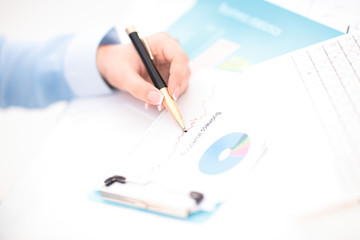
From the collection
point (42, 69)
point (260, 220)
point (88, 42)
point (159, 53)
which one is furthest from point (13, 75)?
point (260, 220)

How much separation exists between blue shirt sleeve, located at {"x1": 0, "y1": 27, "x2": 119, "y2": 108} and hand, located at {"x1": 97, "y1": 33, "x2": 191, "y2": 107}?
1.0 inches

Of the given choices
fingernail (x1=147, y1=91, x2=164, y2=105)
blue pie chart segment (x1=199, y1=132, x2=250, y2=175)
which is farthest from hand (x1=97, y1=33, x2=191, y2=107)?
blue pie chart segment (x1=199, y1=132, x2=250, y2=175)

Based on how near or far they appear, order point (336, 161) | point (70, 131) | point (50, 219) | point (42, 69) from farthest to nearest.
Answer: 1. point (42, 69)
2. point (70, 131)
3. point (50, 219)
4. point (336, 161)

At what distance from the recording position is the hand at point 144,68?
542 mm

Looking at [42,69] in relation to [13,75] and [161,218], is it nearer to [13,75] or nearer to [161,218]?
[13,75]

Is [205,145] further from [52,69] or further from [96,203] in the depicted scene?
[52,69]

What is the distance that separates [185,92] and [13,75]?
0.43m

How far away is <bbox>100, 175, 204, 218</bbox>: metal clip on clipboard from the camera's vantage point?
401 millimetres

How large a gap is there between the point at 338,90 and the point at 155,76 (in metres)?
0.28

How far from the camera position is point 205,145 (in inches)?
18.5

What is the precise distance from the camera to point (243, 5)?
688 millimetres

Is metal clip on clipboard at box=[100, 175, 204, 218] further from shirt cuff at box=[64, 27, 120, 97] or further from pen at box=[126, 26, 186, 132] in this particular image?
shirt cuff at box=[64, 27, 120, 97]

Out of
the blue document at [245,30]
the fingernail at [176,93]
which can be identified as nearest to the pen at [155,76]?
the fingernail at [176,93]

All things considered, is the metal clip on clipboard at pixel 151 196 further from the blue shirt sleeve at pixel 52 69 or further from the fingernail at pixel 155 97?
the blue shirt sleeve at pixel 52 69
